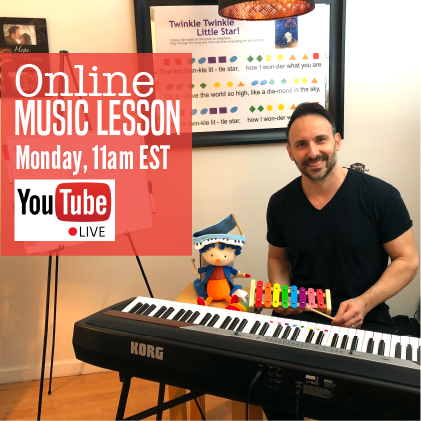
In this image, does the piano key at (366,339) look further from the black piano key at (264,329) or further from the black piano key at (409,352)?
the black piano key at (264,329)

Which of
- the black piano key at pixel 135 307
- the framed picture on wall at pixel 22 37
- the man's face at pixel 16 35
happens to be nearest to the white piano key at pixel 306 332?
the black piano key at pixel 135 307

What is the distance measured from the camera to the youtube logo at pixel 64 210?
197 cm

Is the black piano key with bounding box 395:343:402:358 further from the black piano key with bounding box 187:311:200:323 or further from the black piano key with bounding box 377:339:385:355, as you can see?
the black piano key with bounding box 187:311:200:323

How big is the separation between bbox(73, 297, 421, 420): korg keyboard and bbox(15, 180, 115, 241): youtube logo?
72 cm

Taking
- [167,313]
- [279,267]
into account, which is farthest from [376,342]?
[279,267]

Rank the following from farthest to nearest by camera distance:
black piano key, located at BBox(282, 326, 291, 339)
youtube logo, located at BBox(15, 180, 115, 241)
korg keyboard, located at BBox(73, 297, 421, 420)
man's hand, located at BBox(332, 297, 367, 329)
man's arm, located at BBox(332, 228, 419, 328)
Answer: youtube logo, located at BBox(15, 180, 115, 241) < man's arm, located at BBox(332, 228, 419, 328) < man's hand, located at BBox(332, 297, 367, 329) < black piano key, located at BBox(282, 326, 291, 339) < korg keyboard, located at BBox(73, 297, 421, 420)

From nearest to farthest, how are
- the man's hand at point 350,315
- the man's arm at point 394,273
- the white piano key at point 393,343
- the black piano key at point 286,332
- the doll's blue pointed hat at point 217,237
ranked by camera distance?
the white piano key at point 393,343, the black piano key at point 286,332, the man's hand at point 350,315, the man's arm at point 394,273, the doll's blue pointed hat at point 217,237

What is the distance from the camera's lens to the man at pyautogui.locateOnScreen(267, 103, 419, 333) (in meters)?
1.62

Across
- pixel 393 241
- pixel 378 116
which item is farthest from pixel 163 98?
pixel 393 241

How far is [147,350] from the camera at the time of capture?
123 cm

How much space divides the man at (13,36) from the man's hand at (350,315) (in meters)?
1.96

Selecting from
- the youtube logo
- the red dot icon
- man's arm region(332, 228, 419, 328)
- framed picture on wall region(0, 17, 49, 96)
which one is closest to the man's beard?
man's arm region(332, 228, 419, 328)

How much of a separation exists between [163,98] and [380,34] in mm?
1183
